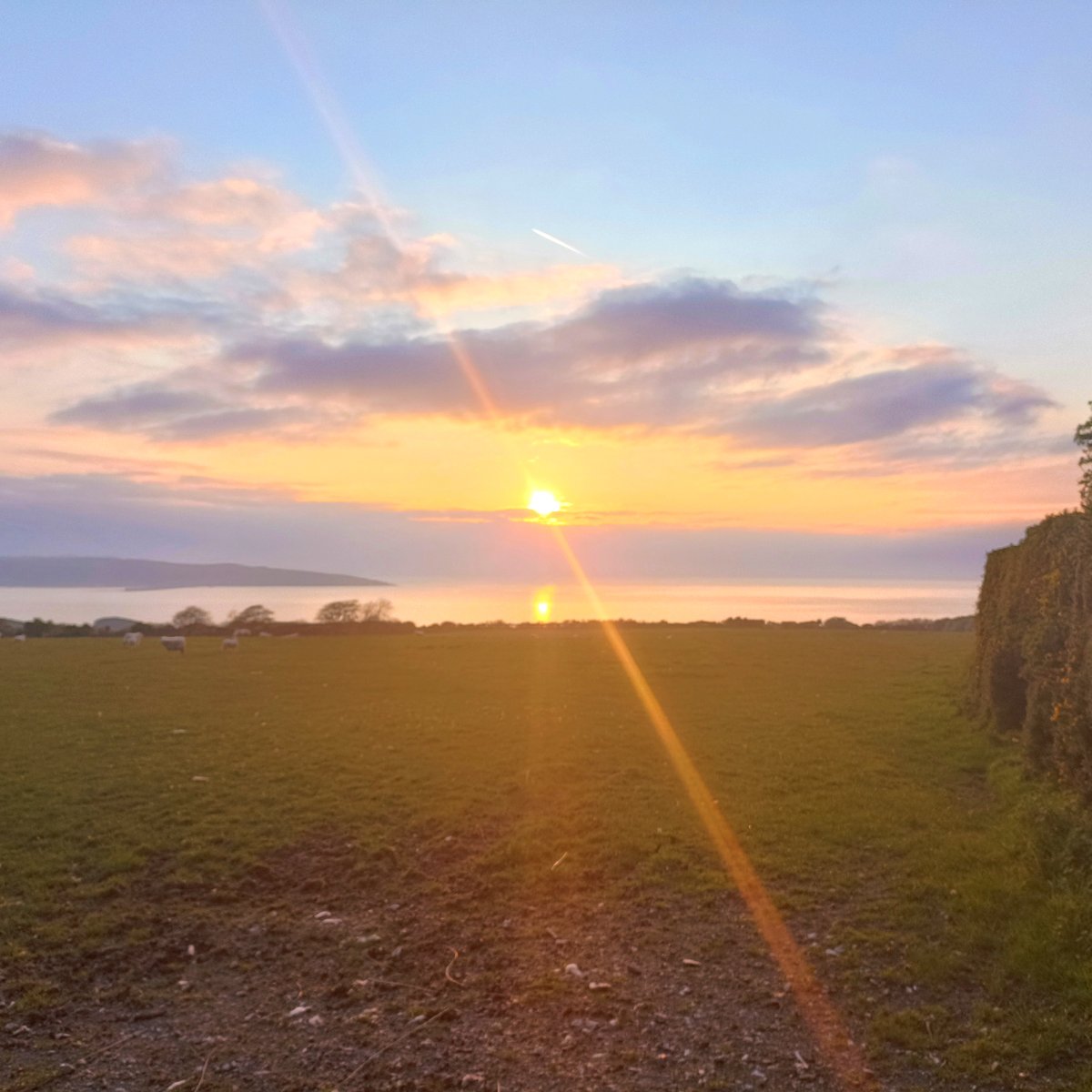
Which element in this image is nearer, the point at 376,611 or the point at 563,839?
the point at 563,839

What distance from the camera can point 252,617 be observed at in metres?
51.7

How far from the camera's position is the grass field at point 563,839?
6.59 m

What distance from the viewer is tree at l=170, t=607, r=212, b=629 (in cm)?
4894

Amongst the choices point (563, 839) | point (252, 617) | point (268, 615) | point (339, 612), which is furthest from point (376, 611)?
point (563, 839)

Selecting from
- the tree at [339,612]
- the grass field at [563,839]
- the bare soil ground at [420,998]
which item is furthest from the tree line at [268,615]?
the bare soil ground at [420,998]

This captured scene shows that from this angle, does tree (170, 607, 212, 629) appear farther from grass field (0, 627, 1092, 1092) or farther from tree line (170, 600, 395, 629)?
grass field (0, 627, 1092, 1092)

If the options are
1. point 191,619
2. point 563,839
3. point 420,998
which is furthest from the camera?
point 191,619

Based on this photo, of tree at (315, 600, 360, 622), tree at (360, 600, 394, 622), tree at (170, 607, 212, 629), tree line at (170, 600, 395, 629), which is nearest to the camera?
tree at (170, 607, 212, 629)

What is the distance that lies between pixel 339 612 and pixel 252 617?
5380mm

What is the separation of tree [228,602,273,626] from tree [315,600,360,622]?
2.93 m

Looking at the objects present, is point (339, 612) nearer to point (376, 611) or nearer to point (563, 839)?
point (376, 611)

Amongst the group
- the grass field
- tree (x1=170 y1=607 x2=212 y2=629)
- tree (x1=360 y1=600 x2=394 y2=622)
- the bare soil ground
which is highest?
tree (x1=360 y1=600 x2=394 y2=622)

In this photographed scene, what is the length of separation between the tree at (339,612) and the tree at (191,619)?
615 centimetres

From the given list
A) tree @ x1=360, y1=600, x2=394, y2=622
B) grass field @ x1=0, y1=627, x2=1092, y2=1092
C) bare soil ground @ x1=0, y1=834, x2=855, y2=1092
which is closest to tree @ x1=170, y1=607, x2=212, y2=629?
tree @ x1=360, y1=600, x2=394, y2=622
